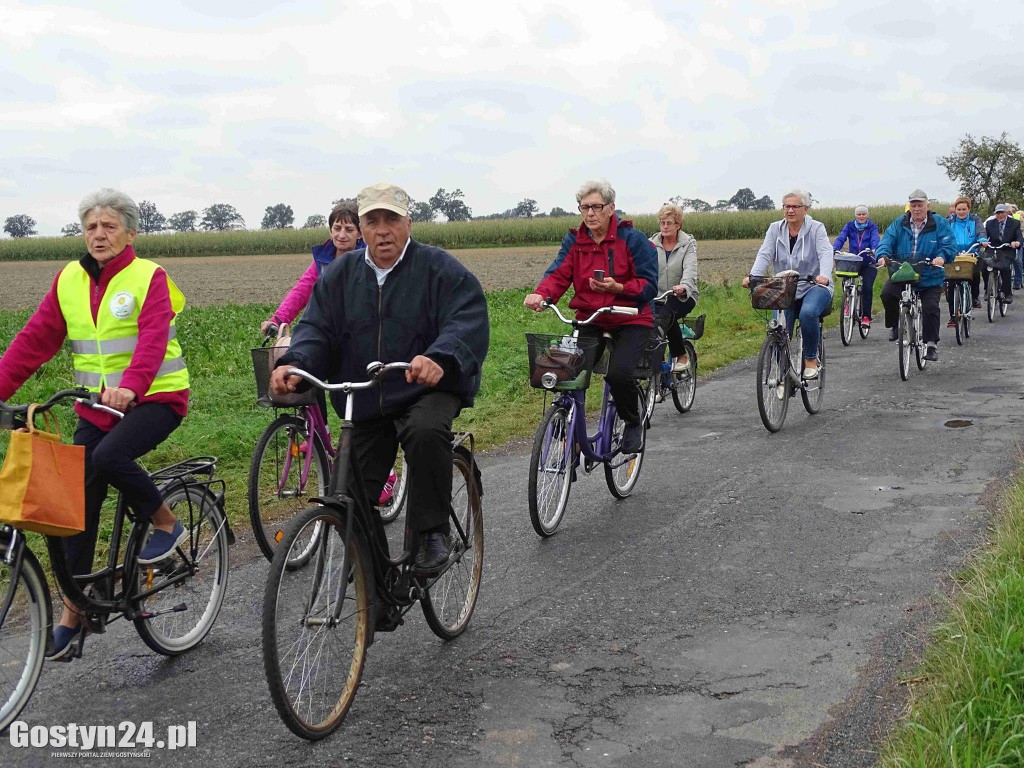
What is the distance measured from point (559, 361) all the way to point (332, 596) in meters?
2.97

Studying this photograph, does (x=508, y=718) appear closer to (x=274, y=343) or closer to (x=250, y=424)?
(x=274, y=343)

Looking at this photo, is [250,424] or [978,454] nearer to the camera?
[978,454]

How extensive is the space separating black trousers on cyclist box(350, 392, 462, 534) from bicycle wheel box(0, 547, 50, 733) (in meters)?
1.26

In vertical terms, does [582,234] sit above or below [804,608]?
above

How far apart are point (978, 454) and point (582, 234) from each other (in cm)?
377

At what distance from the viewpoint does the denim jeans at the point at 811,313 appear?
10.5 metres

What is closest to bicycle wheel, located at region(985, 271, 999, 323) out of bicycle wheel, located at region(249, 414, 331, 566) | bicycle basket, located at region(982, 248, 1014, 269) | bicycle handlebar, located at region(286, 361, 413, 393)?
bicycle basket, located at region(982, 248, 1014, 269)

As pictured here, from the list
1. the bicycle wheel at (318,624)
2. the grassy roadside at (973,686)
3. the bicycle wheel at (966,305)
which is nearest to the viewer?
the grassy roadside at (973,686)

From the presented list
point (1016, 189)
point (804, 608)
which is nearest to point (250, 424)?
point (804, 608)

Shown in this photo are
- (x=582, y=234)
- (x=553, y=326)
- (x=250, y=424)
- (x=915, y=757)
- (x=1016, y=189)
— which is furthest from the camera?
(x=1016, y=189)

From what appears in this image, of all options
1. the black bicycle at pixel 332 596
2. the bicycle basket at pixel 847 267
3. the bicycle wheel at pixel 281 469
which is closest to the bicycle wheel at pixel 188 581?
the bicycle wheel at pixel 281 469

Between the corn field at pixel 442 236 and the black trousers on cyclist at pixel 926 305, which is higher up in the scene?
the corn field at pixel 442 236

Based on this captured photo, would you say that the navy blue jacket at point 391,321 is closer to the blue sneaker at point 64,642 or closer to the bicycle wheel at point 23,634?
the bicycle wheel at point 23,634

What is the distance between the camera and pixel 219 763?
12.8 feet
